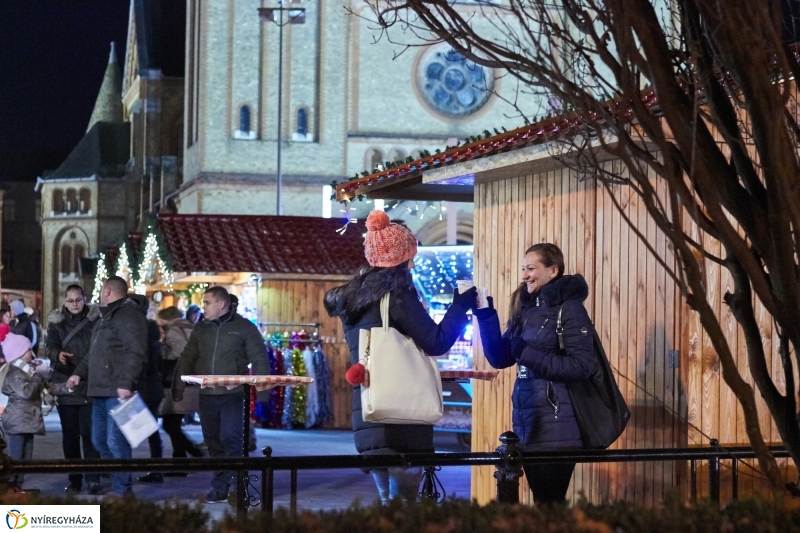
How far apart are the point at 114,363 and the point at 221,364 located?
3.00 ft

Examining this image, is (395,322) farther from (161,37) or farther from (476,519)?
(161,37)

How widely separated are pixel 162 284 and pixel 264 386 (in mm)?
13978

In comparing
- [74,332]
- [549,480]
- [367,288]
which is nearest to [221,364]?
[74,332]

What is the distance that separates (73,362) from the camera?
11727 mm

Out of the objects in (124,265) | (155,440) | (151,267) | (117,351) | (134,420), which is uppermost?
(124,265)

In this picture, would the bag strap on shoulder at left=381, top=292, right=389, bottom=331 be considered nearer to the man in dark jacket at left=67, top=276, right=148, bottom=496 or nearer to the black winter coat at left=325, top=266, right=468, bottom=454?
the black winter coat at left=325, top=266, right=468, bottom=454

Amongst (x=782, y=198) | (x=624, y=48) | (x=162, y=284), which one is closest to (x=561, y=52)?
(x=624, y=48)

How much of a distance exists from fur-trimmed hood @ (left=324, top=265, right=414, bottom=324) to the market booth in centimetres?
123

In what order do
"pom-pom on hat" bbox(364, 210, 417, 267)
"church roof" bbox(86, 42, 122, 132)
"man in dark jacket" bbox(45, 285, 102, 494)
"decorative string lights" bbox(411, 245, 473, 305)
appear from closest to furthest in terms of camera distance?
"pom-pom on hat" bbox(364, 210, 417, 267) < "man in dark jacket" bbox(45, 285, 102, 494) < "decorative string lights" bbox(411, 245, 473, 305) < "church roof" bbox(86, 42, 122, 132)

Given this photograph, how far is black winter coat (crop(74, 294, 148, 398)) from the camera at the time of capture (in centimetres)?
1068

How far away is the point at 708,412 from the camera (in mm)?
7910

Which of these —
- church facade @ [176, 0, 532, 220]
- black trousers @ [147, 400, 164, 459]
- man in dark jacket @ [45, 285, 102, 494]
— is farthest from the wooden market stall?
church facade @ [176, 0, 532, 220]

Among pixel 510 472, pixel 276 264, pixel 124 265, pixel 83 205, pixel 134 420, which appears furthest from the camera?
pixel 83 205

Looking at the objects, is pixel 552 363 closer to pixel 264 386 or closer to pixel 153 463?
pixel 153 463
